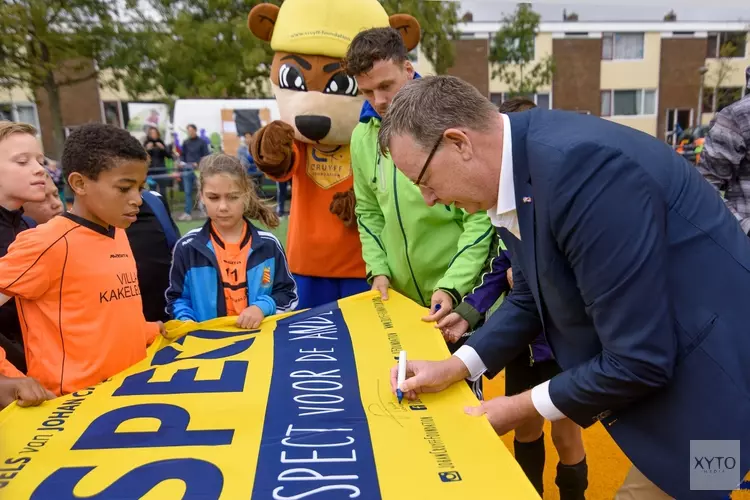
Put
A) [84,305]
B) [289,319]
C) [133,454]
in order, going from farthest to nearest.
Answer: [289,319]
[84,305]
[133,454]

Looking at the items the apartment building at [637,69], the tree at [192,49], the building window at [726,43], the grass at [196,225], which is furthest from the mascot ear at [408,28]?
the building window at [726,43]

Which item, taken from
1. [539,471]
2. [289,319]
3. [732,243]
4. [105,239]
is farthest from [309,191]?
[732,243]

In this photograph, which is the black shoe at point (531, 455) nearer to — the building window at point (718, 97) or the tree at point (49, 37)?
the tree at point (49, 37)

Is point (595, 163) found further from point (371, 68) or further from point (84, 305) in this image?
point (84, 305)

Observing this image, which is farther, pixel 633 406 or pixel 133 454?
pixel 133 454

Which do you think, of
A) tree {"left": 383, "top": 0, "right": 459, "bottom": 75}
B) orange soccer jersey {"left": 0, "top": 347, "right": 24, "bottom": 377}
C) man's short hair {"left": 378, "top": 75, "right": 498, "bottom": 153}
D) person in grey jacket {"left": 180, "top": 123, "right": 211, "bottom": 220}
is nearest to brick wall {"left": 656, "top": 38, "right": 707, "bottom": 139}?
tree {"left": 383, "top": 0, "right": 459, "bottom": 75}

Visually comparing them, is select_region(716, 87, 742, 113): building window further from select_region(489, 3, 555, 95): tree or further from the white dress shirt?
the white dress shirt

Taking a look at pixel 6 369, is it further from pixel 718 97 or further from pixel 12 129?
pixel 718 97

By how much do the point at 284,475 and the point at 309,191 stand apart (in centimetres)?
210

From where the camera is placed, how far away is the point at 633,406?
1.44 m

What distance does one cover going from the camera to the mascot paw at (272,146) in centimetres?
311

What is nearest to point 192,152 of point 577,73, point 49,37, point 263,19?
point 49,37

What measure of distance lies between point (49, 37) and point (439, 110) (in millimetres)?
17053

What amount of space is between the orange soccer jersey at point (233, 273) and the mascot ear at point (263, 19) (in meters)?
1.48
